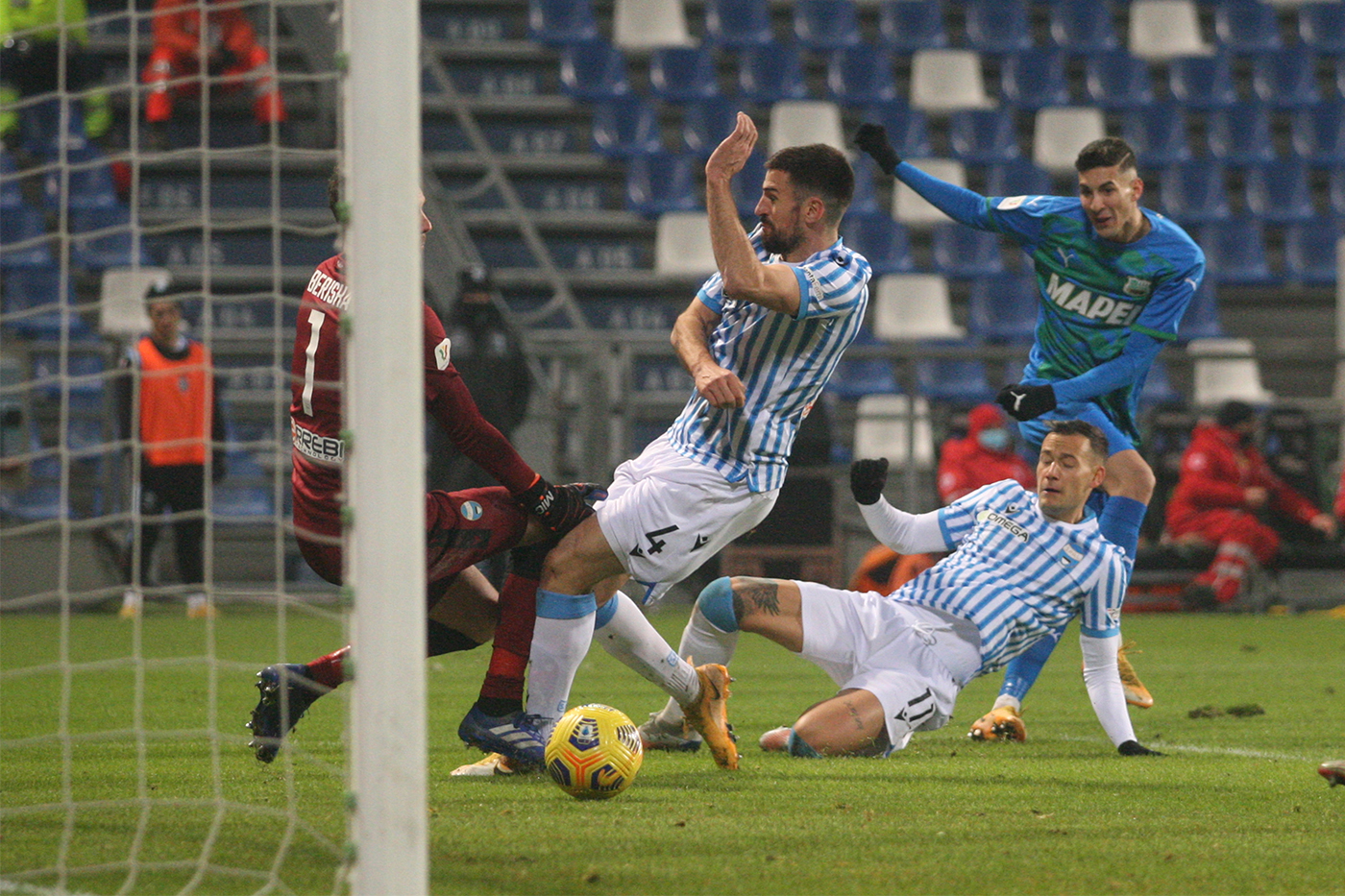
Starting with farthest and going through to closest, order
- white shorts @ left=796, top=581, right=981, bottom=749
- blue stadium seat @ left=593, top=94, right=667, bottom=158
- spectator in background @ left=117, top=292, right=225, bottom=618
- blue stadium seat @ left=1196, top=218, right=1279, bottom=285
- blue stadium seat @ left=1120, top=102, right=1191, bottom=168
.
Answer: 1. blue stadium seat @ left=1120, top=102, right=1191, bottom=168
2. blue stadium seat @ left=593, top=94, right=667, bottom=158
3. blue stadium seat @ left=1196, top=218, right=1279, bottom=285
4. spectator in background @ left=117, top=292, right=225, bottom=618
5. white shorts @ left=796, top=581, right=981, bottom=749

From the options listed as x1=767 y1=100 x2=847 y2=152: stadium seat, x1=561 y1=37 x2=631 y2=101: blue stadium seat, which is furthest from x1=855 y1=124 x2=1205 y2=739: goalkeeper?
x1=561 y1=37 x2=631 y2=101: blue stadium seat

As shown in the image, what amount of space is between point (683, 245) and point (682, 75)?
6.60ft

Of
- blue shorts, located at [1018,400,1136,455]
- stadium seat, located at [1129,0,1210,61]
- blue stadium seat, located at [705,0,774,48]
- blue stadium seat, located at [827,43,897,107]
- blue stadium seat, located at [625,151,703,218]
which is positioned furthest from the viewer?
stadium seat, located at [1129,0,1210,61]

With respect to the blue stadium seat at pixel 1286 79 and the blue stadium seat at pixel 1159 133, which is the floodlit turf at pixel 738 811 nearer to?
the blue stadium seat at pixel 1159 133

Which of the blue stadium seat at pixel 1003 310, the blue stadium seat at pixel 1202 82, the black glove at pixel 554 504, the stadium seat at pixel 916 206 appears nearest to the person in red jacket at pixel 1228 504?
the blue stadium seat at pixel 1003 310

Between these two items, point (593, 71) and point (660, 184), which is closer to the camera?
point (660, 184)

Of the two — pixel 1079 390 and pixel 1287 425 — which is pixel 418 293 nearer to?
pixel 1079 390

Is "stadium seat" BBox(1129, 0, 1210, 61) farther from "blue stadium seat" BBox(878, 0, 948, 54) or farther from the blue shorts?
the blue shorts

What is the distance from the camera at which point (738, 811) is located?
12.9ft

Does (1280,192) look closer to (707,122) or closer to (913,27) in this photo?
(913,27)

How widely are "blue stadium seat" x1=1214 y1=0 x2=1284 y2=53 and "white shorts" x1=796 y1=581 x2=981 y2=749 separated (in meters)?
12.7

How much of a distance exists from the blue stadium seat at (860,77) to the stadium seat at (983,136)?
2.35 feet

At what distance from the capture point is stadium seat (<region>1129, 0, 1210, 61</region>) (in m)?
16.1

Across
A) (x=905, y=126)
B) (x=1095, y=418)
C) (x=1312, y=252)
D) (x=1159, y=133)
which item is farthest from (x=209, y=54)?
(x=1095, y=418)
